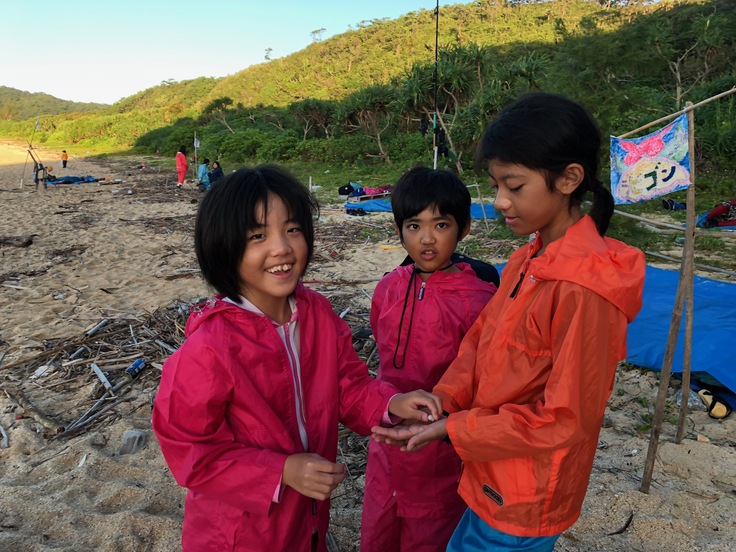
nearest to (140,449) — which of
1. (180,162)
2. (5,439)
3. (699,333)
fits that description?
(5,439)

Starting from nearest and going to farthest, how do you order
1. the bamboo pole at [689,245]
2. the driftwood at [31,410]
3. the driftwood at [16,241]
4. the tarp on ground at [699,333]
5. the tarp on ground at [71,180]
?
the bamboo pole at [689,245] < the driftwood at [31,410] < the tarp on ground at [699,333] < the driftwood at [16,241] < the tarp on ground at [71,180]

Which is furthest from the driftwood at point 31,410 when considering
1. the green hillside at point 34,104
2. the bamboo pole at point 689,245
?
the green hillside at point 34,104

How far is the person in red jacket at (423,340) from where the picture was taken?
1.84 metres

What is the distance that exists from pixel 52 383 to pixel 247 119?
32.5 metres

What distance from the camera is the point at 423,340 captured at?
1.90 m

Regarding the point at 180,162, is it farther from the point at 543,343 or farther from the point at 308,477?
the point at 543,343

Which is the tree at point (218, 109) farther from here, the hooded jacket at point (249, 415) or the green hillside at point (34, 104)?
the green hillside at point (34, 104)

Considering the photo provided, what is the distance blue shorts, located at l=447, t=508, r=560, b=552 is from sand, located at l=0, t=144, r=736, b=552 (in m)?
0.98

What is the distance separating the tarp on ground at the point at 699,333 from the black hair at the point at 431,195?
8.62 feet

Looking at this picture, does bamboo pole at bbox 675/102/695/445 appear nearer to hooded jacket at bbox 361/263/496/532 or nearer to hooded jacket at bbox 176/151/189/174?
hooded jacket at bbox 361/263/496/532

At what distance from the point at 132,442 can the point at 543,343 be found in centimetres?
276

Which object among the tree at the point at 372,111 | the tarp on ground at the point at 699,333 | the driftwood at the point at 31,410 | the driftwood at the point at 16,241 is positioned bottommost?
the driftwood at the point at 31,410

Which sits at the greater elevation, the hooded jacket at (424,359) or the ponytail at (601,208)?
the ponytail at (601,208)

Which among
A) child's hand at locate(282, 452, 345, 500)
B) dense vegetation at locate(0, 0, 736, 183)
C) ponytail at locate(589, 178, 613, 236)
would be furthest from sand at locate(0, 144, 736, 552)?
dense vegetation at locate(0, 0, 736, 183)
